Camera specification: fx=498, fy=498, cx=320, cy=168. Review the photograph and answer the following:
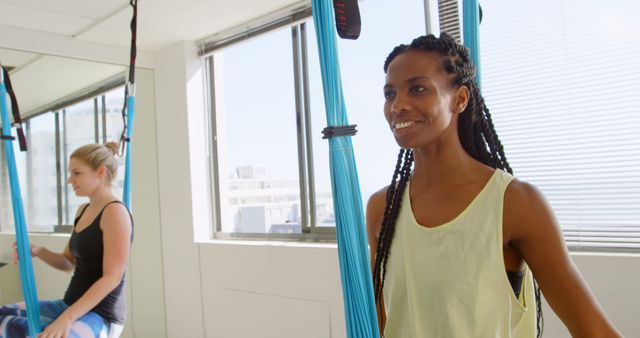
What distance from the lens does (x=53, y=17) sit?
3.09 m

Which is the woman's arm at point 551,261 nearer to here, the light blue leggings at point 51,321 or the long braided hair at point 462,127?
the long braided hair at point 462,127

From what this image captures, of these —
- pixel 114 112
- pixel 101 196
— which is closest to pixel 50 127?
pixel 114 112

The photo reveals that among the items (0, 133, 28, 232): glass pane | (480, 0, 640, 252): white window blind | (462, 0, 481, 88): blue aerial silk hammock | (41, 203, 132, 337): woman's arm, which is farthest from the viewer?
(0, 133, 28, 232): glass pane

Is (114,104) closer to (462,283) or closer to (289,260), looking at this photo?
(289,260)

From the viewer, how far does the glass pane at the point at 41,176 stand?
9.82 ft

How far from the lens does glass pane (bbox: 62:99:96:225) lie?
3.08 m

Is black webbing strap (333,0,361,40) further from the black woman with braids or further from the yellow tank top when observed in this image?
the yellow tank top

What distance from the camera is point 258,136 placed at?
3.53 metres

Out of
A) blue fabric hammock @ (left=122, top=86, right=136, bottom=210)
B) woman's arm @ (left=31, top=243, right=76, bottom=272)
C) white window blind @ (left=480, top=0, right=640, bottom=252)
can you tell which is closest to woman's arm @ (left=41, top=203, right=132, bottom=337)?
blue fabric hammock @ (left=122, top=86, right=136, bottom=210)

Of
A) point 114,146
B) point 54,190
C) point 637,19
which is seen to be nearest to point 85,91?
point 54,190

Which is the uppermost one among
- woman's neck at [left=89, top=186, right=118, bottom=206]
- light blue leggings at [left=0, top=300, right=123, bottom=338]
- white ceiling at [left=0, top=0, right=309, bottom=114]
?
white ceiling at [left=0, top=0, right=309, bottom=114]

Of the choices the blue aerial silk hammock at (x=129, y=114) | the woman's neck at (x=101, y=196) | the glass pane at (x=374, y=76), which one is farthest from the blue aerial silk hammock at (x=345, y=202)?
the glass pane at (x=374, y=76)

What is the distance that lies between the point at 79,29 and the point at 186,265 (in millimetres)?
1812

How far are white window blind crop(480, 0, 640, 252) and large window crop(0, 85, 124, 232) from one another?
246cm
